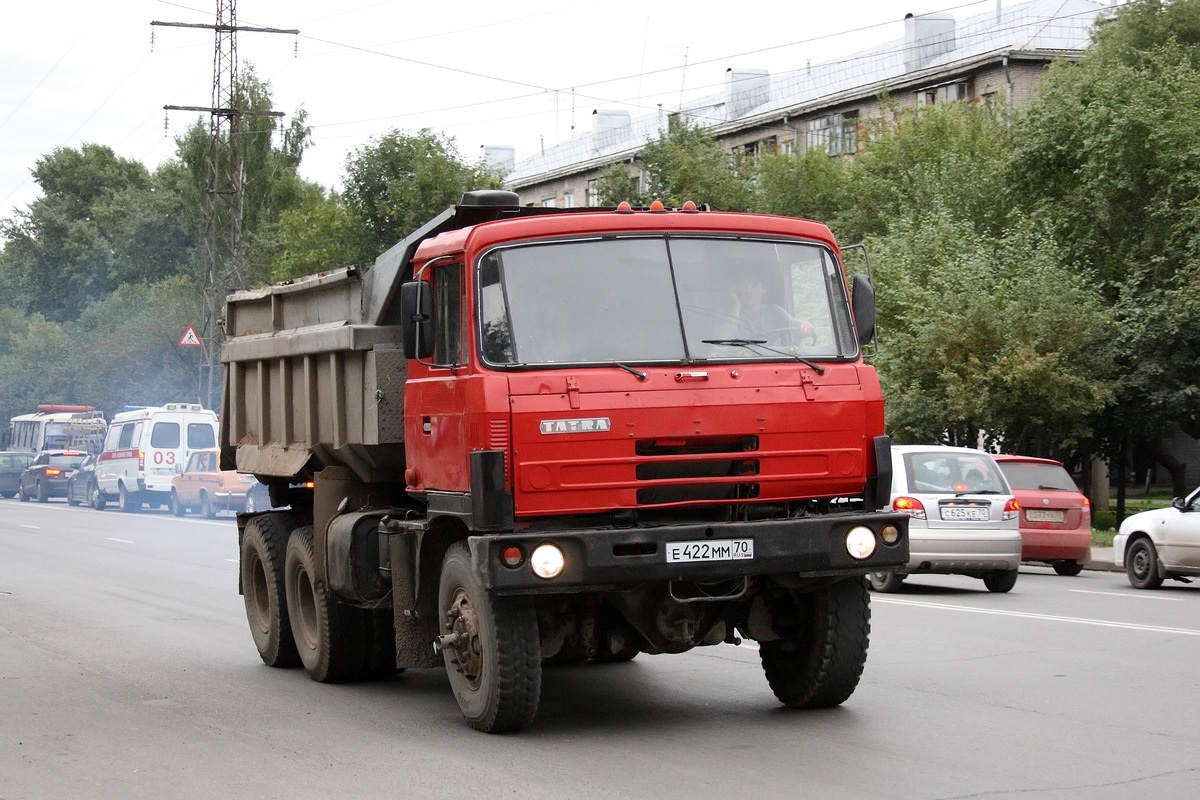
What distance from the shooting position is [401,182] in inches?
1863

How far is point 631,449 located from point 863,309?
1.67 metres

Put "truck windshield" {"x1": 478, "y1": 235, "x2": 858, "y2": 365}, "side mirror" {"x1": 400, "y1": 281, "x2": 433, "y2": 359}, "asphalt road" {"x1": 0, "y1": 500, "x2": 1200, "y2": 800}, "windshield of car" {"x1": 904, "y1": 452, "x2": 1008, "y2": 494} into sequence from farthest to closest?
1. "windshield of car" {"x1": 904, "y1": 452, "x2": 1008, "y2": 494}
2. "side mirror" {"x1": 400, "y1": 281, "x2": 433, "y2": 359}
3. "truck windshield" {"x1": 478, "y1": 235, "x2": 858, "y2": 365}
4. "asphalt road" {"x1": 0, "y1": 500, "x2": 1200, "y2": 800}

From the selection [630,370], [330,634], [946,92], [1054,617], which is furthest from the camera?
[946,92]

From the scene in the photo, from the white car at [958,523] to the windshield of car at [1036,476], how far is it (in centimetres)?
327

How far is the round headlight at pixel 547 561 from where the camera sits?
752cm

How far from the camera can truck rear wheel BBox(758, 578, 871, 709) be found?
8398 millimetres

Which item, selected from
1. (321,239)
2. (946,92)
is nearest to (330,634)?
(321,239)

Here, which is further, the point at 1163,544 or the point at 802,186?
the point at 802,186

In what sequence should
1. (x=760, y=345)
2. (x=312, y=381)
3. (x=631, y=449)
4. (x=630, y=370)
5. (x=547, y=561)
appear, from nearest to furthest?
(x=547, y=561) → (x=631, y=449) → (x=630, y=370) → (x=760, y=345) → (x=312, y=381)

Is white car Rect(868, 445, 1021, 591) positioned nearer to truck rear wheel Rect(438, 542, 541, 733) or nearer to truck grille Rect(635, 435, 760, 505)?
truck grille Rect(635, 435, 760, 505)

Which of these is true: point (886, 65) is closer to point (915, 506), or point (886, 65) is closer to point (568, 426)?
point (915, 506)

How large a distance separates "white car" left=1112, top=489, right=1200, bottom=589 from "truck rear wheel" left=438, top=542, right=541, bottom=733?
11.7 meters

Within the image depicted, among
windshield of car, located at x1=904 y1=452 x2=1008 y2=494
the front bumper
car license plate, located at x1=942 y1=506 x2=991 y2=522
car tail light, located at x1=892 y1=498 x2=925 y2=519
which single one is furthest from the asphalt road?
windshield of car, located at x1=904 y1=452 x2=1008 y2=494

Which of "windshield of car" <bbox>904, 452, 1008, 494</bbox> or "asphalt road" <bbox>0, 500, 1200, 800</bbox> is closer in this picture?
Answer: "asphalt road" <bbox>0, 500, 1200, 800</bbox>
